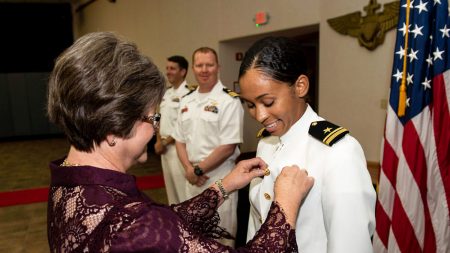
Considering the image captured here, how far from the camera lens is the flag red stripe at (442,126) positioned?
1.81 m

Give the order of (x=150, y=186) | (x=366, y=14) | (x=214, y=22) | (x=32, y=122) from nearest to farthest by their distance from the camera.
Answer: (x=366, y=14), (x=150, y=186), (x=214, y=22), (x=32, y=122)

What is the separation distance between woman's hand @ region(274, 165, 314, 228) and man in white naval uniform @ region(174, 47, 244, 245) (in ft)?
5.34

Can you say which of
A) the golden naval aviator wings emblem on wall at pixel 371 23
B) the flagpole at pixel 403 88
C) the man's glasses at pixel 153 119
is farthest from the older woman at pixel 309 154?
the golden naval aviator wings emblem on wall at pixel 371 23

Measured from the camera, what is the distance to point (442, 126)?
183 centimetres

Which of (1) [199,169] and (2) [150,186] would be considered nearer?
(1) [199,169]

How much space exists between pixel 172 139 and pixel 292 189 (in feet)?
8.62

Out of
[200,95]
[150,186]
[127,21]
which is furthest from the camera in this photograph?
[127,21]

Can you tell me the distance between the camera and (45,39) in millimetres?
11422

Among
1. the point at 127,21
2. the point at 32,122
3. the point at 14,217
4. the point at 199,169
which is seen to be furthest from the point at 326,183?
the point at 32,122

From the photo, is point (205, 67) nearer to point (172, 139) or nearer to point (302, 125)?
point (172, 139)

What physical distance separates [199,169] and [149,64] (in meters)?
1.85

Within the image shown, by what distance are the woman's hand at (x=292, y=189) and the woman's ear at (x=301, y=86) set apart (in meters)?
0.25

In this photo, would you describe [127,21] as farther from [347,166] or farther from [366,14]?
[347,166]

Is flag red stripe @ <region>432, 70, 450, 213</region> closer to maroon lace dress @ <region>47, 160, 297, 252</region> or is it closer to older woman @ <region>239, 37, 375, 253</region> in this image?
older woman @ <region>239, 37, 375, 253</region>
